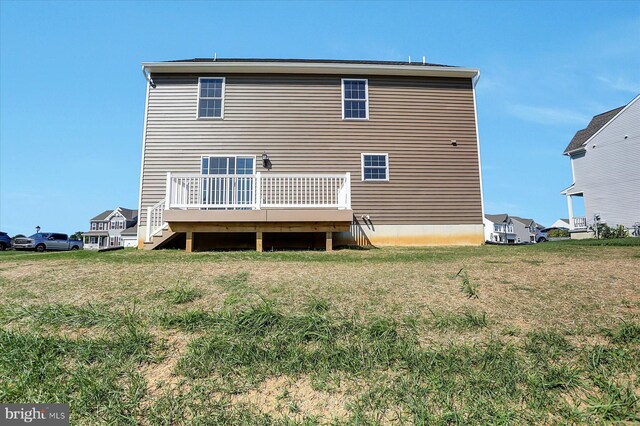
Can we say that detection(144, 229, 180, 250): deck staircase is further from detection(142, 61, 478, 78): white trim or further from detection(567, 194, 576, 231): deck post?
detection(567, 194, 576, 231): deck post

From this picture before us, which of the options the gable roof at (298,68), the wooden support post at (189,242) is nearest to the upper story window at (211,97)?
the gable roof at (298,68)

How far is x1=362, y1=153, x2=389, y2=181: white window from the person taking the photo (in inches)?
536

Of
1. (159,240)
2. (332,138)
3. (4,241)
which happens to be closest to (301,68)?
(332,138)

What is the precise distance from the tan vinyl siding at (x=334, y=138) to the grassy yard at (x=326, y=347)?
6.58 m

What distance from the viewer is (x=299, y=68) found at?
13.7 meters

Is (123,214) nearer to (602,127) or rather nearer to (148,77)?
(148,77)

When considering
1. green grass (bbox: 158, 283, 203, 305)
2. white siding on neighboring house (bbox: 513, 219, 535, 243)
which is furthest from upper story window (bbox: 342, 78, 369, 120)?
white siding on neighboring house (bbox: 513, 219, 535, 243)

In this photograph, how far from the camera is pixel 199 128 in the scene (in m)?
13.6

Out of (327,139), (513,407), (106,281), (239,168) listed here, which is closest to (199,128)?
(239,168)

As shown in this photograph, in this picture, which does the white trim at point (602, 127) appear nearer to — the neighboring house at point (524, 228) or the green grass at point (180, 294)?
the green grass at point (180, 294)

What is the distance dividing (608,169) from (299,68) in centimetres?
2127

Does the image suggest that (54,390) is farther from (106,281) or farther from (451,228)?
(451,228)

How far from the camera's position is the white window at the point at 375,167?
1362 centimetres

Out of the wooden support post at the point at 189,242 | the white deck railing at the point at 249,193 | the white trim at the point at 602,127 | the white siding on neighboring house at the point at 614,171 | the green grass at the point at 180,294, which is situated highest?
the white trim at the point at 602,127
